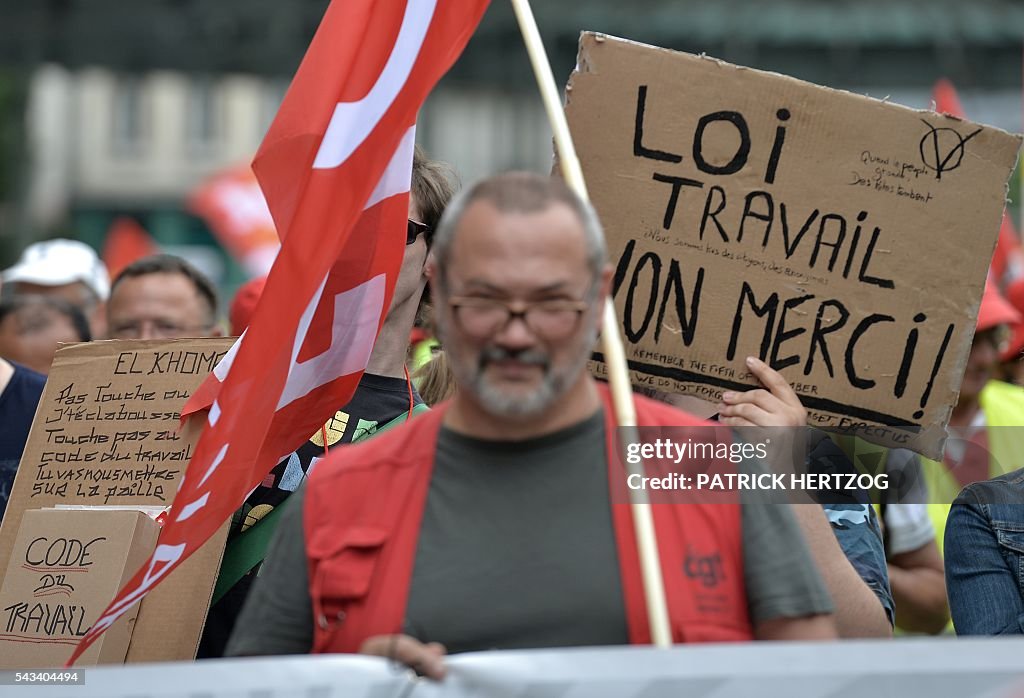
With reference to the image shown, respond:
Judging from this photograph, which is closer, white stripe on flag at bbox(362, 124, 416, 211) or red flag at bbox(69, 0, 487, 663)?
red flag at bbox(69, 0, 487, 663)

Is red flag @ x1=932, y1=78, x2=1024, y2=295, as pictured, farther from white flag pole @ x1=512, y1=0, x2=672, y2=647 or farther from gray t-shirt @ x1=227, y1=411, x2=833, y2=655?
gray t-shirt @ x1=227, y1=411, x2=833, y2=655

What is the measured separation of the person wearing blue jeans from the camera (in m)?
3.26

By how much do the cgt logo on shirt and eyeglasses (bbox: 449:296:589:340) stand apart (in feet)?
1.28

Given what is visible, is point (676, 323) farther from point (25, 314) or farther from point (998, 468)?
point (25, 314)

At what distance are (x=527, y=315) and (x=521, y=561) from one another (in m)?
0.37

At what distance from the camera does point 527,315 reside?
241 centimetres

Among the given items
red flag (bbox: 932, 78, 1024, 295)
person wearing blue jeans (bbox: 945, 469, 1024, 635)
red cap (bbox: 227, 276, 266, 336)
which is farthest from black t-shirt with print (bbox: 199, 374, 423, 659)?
red flag (bbox: 932, 78, 1024, 295)

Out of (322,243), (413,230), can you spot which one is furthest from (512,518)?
(413,230)

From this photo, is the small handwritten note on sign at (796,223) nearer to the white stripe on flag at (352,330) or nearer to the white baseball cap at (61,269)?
the white stripe on flag at (352,330)

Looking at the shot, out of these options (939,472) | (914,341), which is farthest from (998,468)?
(914,341)

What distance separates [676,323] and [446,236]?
92 centimetres

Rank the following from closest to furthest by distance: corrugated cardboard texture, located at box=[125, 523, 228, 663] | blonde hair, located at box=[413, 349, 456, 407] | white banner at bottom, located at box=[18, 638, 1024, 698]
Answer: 1. white banner at bottom, located at box=[18, 638, 1024, 698]
2. corrugated cardboard texture, located at box=[125, 523, 228, 663]
3. blonde hair, located at box=[413, 349, 456, 407]

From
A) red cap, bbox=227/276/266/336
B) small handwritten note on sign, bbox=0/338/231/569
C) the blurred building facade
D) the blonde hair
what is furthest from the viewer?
the blurred building facade

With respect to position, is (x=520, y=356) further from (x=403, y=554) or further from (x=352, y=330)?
(x=352, y=330)
